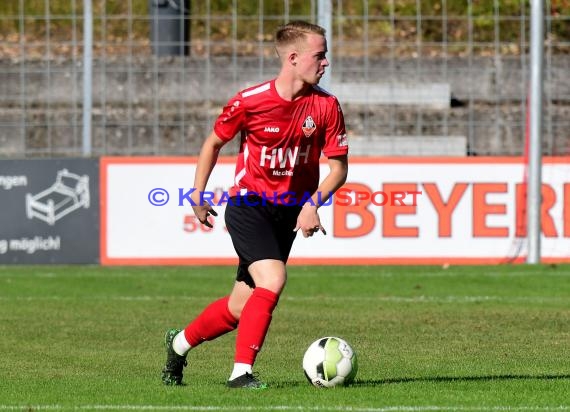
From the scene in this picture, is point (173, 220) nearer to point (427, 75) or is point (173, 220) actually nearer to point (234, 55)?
point (234, 55)

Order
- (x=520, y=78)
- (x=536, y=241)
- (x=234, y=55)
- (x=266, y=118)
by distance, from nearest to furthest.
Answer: (x=266, y=118) → (x=536, y=241) → (x=234, y=55) → (x=520, y=78)

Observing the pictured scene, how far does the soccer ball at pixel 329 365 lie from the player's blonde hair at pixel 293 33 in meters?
1.63

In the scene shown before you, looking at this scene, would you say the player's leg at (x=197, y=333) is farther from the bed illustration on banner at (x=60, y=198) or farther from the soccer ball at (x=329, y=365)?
the bed illustration on banner at (x=60, y=198)

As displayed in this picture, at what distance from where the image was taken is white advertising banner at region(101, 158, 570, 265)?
1734 centimetres

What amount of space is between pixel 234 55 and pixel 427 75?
9.83 ft

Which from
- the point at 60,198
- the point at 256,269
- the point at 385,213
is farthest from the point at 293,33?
the point at 60,198

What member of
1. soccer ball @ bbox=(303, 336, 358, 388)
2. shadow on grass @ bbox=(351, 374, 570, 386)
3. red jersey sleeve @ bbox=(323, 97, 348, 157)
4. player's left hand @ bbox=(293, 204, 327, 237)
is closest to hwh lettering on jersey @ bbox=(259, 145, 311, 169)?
red jersey sleeve @ bbox=(323, 97, 348, 157)

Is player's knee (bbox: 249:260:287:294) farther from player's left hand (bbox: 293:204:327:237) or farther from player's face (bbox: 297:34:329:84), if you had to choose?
player's face (bbox: 297:34:329:84)

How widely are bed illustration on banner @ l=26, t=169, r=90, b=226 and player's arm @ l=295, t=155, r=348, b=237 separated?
10385 millimetres

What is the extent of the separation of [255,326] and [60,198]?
35.3 feet

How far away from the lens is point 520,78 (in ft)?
68.3

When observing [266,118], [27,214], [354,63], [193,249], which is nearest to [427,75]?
[354,63]

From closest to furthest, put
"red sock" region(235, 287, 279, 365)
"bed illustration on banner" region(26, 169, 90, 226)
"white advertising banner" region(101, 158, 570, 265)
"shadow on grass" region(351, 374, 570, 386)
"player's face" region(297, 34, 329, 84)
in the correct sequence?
"red sock" region(235, 287, 279, 365) < "player's face" region(297, 34, 329, 84) < "shadow on grass" region(351, 374, 570, 386) < "white advertising banner" region(101, 158, 570, 265) < "bed illustration on banner" region(26, 169, 90, 226)

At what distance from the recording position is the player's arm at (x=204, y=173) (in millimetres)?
7348
